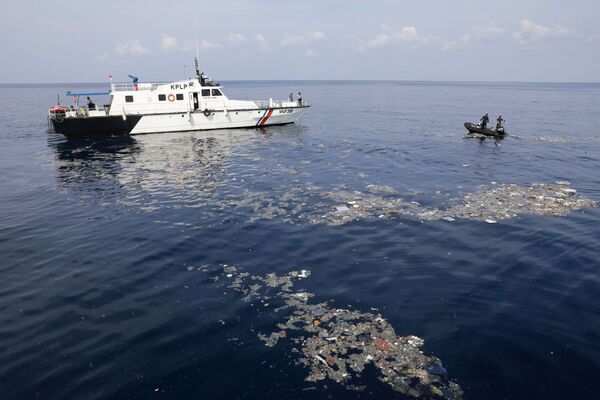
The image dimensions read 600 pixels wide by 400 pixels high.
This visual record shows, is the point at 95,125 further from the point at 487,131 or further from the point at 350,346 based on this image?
the point at 487,131

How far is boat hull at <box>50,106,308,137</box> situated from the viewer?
35.4 meters

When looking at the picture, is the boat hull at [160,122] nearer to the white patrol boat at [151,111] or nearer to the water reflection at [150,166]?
the white patrol boat at [151,111]

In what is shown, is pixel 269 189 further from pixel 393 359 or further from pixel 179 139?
pixel 179 139

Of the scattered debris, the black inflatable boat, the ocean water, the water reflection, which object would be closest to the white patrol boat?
the water reflection

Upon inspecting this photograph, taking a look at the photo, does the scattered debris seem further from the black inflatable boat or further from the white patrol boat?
the black inflatable boat

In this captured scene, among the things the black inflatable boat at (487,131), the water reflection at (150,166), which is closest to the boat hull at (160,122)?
the water reflection at (150,166)

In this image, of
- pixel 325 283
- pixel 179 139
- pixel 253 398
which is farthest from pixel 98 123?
pixel 253 398

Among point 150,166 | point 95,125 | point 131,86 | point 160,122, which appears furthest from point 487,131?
point 95,125

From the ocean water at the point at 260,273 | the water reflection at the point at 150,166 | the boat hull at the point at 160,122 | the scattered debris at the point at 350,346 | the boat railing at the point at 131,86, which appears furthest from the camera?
the boat hull at the point at 160,122

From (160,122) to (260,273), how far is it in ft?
101

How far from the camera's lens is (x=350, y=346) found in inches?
314

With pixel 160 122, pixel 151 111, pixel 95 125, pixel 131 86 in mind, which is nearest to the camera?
pixel 131 86

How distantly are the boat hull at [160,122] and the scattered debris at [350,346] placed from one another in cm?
3108

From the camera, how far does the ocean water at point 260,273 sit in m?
7.24
